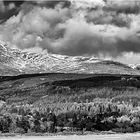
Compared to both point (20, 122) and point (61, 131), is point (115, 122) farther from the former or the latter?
point (20, 122)

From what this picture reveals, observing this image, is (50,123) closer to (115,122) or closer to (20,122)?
(20,122)

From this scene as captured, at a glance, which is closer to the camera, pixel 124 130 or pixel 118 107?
pixel 124 130

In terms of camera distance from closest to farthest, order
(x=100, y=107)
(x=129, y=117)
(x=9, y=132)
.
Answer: (x=9, y=132), (x=129, y=117), (x=100, y=107)

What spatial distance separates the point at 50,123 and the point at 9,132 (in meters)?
15.2

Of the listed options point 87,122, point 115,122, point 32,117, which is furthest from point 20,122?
point 115,122

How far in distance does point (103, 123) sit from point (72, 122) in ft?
38.1

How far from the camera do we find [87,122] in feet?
465

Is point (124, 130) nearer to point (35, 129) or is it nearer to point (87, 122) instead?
point (87, 122)

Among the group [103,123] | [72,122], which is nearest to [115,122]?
[103,123]

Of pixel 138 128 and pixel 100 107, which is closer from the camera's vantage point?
pixel 138 128

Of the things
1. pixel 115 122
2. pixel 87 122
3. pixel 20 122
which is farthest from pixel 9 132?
pixel 115 122

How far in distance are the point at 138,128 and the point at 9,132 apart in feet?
155

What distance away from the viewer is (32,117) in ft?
470

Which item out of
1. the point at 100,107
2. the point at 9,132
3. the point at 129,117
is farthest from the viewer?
the point at 100,107
